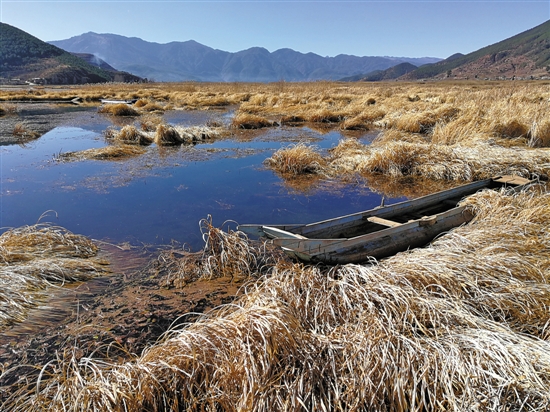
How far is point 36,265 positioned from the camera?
14.0 feet

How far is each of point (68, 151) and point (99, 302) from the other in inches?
388

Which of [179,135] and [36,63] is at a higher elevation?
[36,63]

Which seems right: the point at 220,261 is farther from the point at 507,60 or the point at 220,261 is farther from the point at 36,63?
the point at 507,60

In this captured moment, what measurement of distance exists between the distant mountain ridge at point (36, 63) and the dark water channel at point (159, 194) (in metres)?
80.4

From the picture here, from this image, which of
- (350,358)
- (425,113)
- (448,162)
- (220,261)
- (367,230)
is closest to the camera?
(350,358)

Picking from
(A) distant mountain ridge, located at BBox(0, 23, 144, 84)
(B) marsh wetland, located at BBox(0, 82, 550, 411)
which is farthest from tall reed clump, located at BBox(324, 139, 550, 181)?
(A) distant mountain ridge, located at BBox(0, 23, 144, 84)

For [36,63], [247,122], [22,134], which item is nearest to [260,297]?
[247,122]

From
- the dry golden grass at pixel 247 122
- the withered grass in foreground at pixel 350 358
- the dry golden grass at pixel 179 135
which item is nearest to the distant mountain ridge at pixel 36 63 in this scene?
the dry golden grass at pixel 247 122

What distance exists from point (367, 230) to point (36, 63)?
117100 mm

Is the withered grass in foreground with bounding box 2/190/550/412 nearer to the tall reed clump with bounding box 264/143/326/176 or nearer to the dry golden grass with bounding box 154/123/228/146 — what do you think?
the tall reed clump with bounding box 264/143/326/176

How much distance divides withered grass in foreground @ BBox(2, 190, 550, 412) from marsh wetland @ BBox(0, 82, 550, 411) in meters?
0.01

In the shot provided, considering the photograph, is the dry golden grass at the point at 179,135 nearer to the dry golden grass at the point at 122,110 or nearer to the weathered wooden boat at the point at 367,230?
the weathered wooden boat at the point at 367,230

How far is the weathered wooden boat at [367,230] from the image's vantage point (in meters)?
4.32

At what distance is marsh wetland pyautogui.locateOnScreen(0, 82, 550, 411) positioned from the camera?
2.39m
